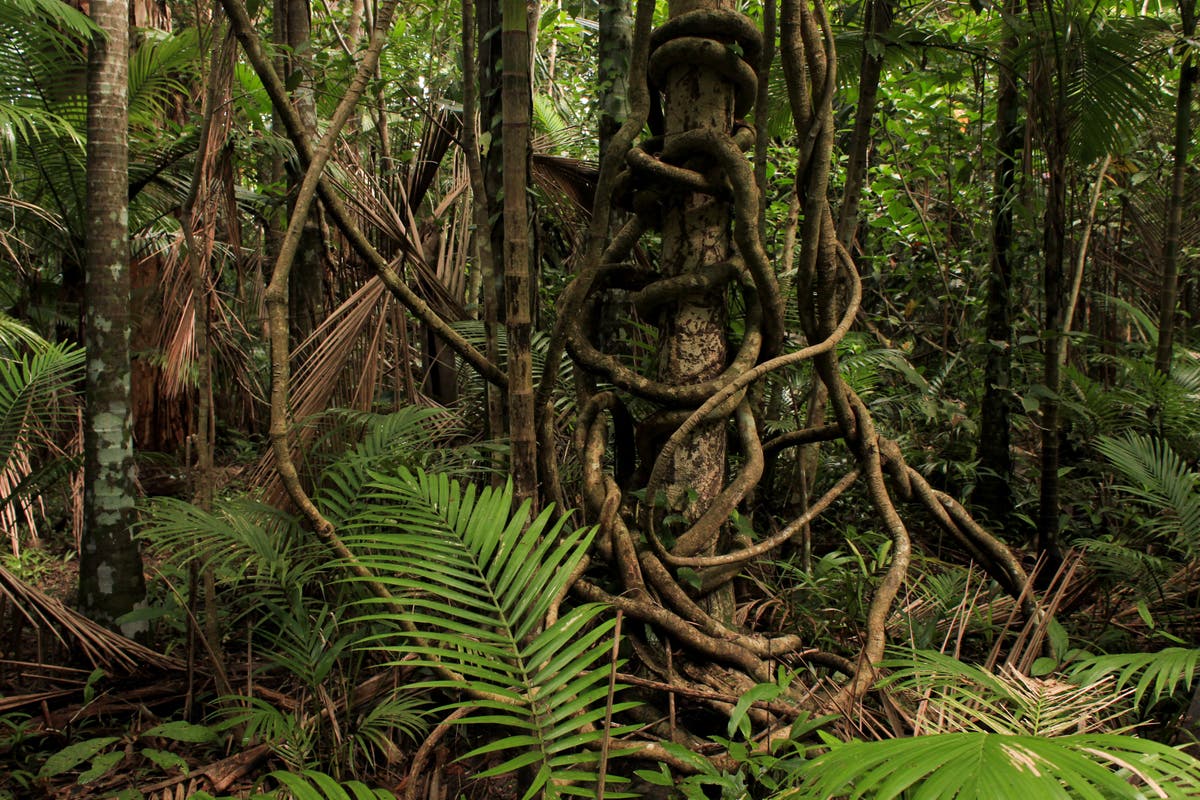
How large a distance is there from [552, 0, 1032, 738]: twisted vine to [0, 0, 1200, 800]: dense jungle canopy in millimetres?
10

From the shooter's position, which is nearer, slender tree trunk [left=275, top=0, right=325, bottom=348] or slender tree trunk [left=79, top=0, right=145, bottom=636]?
slender tree trunk [left=79, top=0, right=145, bottom=636]

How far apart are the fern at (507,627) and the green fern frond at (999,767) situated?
1.07 ft

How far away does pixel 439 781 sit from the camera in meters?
1.43

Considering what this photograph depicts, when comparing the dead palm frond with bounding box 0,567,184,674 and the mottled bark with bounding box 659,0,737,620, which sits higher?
the mottled bark with bounding box 659,0,737,620

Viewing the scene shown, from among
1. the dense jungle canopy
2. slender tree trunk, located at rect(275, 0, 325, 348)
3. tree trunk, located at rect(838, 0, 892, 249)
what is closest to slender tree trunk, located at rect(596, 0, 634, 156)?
the dense jungle canopy

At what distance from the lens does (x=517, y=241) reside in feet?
4.63

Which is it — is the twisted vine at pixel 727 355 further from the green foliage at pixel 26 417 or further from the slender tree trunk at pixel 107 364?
the green foliage at pixel 26 417

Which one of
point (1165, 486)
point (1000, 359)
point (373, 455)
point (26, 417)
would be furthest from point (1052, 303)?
point (26, 417)

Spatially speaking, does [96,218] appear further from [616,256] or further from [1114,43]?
[1114,43]

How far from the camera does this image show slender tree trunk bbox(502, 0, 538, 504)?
1411 mm

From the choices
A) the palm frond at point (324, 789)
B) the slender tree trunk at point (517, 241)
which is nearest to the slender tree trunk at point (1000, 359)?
the slender tree trunk at point (517, 241)

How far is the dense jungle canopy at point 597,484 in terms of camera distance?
126cm

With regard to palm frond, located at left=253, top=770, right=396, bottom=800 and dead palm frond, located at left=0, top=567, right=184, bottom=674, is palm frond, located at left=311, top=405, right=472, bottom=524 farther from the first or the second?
palm frond, located at left=253, top=770, right=396, bottom=800

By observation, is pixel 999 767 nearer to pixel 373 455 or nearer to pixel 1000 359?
pixel 373 455
